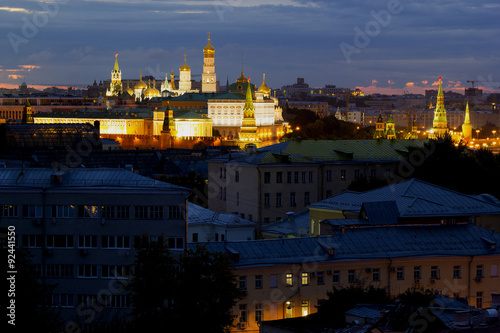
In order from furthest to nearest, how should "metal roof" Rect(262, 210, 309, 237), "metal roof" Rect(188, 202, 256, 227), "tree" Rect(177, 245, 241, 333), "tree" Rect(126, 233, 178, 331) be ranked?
"metal roof" Rect(188, 202, 256, 227) → "metal roof" Rect(262, 210, 309, 237) → "tree" Rect(177, 245, 241, 333) → "tree" Rect(126, 233, 178, 331)

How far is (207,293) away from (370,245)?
20.5ft

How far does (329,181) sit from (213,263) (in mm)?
20944

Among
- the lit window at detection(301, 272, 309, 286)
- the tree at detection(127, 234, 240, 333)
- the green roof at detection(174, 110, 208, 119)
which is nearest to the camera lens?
the tree at detection(127, 234, 240, 333)

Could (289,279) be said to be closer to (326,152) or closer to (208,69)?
(326,152)

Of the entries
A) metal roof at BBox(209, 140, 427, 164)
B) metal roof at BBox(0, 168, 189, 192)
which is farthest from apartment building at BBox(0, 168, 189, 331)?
metal roof at BBox(209, 140, 427, 164)

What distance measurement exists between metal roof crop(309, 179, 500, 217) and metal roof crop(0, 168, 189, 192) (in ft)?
24.5

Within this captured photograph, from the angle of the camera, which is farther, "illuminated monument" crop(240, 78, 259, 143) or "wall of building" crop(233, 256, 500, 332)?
"illuminated monument" crop(240, 78, 259, 143)

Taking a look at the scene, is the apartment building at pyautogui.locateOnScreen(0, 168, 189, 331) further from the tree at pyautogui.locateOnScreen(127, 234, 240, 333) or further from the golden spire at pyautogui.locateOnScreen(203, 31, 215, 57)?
the golden spire at pyautogui.locateOnScreen(203, 31, 215, 57)

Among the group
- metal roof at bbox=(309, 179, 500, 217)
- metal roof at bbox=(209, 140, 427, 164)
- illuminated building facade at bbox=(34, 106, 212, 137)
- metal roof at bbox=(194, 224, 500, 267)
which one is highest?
metal roof at bbox=(209, 140, 427, 164)

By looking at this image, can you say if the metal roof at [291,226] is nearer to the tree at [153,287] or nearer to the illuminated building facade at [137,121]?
the tree at [153,287]

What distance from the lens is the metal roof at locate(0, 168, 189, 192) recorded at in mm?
29422

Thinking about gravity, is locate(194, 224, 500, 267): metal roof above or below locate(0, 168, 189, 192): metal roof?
below

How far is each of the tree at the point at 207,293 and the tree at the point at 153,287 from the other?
26cm

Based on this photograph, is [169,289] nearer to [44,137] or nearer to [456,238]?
[456,238]
